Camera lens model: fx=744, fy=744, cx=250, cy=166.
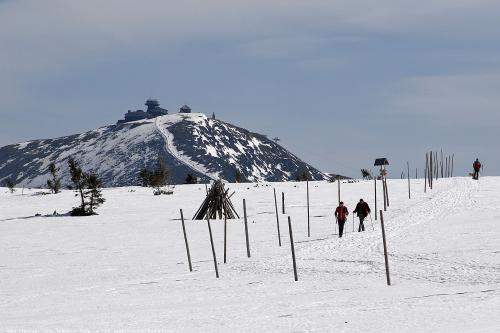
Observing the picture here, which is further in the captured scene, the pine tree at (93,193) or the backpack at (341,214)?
the pine tree at (93,193)

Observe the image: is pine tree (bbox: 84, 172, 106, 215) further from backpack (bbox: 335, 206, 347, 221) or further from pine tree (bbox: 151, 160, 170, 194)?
backpack (bbox: 335, 206, 347, 221)

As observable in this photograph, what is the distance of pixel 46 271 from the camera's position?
75.9ft

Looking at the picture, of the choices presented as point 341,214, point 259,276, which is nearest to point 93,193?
point 341,214

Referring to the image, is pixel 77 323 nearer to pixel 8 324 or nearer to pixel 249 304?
pixel 8 324

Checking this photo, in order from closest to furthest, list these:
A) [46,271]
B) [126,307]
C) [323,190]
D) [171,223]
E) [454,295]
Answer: [454,295]
[126,307]
[46,271]
[171,223]
[323,190]

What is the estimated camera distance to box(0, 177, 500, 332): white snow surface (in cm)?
1276

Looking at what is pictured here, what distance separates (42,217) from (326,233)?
2007cm

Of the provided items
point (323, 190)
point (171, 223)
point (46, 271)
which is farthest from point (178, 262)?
point (323, 190)

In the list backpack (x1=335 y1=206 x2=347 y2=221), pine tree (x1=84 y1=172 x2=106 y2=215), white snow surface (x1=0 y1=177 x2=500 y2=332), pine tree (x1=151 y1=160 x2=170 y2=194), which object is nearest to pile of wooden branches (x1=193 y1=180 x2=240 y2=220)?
white snow surface (x1=0 y1=177 x2=500 y2=332)

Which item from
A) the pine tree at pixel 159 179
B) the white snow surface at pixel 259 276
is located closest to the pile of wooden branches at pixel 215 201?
the white snow surface at pixel 259 276

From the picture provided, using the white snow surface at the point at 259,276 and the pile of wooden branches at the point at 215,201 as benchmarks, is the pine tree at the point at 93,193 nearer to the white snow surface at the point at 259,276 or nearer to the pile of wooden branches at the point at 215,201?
the white snow surface at the point at 259,276

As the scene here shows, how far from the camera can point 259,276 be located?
62.0ft

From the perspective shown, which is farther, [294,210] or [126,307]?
[294,210]

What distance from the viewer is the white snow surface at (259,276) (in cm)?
1276
